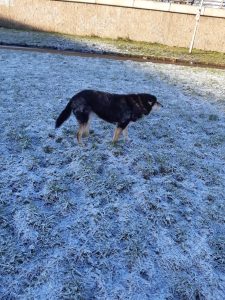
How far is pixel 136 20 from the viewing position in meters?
A: 23.9

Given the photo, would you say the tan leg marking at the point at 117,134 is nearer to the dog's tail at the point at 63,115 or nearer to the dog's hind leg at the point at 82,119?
the dog's hind leg at the point at 82,119

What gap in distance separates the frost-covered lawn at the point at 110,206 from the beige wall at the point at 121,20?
1348 cm

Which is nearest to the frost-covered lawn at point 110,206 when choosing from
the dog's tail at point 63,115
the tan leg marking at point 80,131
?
the tan leg marking at point 80,131

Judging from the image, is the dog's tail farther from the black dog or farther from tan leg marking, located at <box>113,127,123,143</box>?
tan leg marking, located at <box>113,127,123,143</box>

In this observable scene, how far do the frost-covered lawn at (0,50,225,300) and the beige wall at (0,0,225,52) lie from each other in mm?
13479

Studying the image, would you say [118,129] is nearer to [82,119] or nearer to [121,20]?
[82,119]

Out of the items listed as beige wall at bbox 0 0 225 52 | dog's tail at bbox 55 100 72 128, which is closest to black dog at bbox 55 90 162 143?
dog's tail at bbox 55 100 72 128

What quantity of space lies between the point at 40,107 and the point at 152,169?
472 centimetres

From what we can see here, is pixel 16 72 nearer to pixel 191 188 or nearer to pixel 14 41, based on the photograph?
pixel 14 41

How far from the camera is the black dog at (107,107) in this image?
8148 millimetres

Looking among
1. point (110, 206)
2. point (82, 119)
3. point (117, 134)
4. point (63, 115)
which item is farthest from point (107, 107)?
point (110, 206)

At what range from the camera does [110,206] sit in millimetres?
6664

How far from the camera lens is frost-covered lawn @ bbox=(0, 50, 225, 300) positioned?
5.20m

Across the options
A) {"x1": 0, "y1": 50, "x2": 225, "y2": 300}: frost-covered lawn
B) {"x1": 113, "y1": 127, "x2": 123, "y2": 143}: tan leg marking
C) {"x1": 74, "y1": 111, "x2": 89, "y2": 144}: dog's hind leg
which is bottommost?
{"x1": 0, "y1": 50, "x2": 225, "y2": 300}: frost-covered lawn
